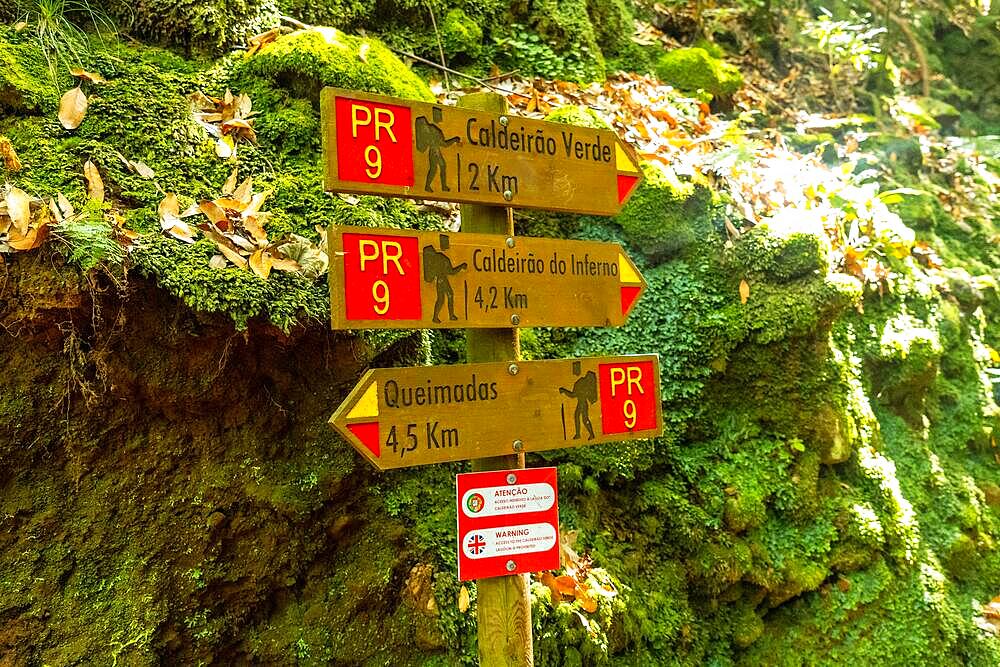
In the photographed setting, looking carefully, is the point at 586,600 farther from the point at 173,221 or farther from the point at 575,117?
the point at 575,117

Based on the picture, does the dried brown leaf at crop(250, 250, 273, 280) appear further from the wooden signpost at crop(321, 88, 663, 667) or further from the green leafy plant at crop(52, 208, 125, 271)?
the wooden signpost at crop(321, 88, 663, 667)

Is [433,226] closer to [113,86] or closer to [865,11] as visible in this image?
[113,86]

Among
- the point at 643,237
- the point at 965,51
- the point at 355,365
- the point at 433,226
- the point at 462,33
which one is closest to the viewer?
the point at 355,365

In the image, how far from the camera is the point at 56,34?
3256 mm

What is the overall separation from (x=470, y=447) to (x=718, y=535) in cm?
216

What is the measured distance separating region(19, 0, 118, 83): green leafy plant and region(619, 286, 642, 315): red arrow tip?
2827 mm

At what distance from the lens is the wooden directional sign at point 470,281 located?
2.06 metres

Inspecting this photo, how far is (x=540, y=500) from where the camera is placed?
232 centimetres

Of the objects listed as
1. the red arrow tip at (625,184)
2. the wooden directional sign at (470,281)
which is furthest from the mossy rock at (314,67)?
the wooden directional sign at (470,281)

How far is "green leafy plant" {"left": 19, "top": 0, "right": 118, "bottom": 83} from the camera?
3.16m

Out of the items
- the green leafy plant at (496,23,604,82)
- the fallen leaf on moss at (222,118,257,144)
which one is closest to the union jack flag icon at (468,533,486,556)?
the fallen leaf on moss at (222,118,257,144)

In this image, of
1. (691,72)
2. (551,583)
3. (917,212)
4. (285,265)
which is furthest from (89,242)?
(917,212)

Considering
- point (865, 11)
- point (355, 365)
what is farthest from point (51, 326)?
point (865, 11)

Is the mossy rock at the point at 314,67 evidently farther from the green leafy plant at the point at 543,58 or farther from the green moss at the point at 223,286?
the green leafy plant at the point at 543,58
